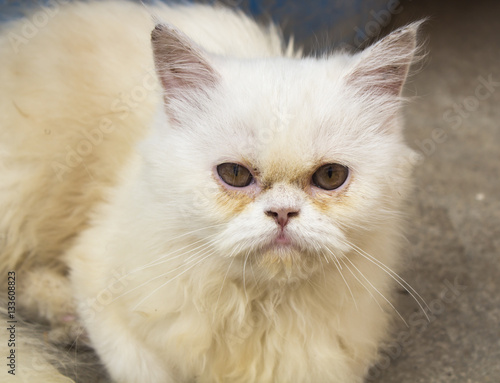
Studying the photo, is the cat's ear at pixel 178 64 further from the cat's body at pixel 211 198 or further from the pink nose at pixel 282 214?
the pink nose at pixel 282 214

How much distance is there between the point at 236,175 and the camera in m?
1.50

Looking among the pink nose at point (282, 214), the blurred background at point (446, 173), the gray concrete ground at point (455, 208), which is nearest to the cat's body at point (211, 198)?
the pink nose at point (282, 214)

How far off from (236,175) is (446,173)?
222 cm

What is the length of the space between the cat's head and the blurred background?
1.13ft

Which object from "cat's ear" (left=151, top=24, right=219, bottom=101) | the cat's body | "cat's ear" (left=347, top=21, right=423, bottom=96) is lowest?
the cat's body

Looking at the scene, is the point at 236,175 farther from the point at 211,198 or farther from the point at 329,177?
the point at 329,177

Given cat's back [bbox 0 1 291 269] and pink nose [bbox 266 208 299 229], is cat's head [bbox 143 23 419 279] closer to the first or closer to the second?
pink nose [bbox 266 208 299 229]

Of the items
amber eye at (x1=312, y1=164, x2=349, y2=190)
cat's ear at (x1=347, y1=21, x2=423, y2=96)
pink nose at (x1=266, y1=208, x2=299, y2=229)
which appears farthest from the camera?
cat's ear at (x1=347, y1=21, x2=423, y2=96)

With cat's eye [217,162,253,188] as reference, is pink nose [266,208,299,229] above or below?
below

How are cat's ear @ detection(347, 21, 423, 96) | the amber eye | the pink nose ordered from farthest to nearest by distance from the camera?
cat's ear @ detection(347, 21, 423, 96)
the amber eye
the pink nose

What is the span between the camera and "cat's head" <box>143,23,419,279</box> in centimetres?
144

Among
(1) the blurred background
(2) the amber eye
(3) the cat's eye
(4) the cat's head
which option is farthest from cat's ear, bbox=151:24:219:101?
(1) the blurred background

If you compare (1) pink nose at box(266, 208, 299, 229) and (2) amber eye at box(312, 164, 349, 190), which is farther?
(2) amber eye at box(312, 164, 349, 190)

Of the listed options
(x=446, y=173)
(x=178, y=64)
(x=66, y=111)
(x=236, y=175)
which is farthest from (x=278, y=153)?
(x=446, y=173)
